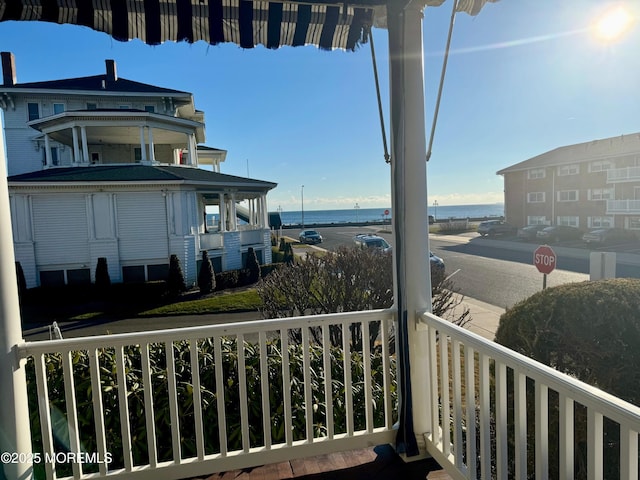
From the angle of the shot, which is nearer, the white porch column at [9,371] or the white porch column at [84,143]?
the white porch column at [9,371]

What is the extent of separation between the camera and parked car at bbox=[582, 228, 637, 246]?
17641 millimetres

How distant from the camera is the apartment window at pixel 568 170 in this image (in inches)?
832

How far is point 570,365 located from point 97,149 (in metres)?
15.7

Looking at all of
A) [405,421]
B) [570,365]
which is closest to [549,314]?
[570,365]

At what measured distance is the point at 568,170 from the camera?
71.0ft

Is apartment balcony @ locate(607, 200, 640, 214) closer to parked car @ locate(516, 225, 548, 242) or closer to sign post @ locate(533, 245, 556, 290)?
parked car @ locate(516, 225, 548, 242)

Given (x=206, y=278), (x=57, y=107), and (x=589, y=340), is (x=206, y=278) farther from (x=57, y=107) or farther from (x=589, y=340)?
(x=589, y=340)

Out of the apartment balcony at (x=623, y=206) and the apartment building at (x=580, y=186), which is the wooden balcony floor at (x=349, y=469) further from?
the apartment balcony at (x=623, y=206)

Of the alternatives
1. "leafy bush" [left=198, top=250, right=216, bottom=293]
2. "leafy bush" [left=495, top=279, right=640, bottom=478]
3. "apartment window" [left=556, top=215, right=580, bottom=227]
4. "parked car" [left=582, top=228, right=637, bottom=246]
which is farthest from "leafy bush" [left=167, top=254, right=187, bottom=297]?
"apartment window" [left=556, top=215, right=580, bottom=227]

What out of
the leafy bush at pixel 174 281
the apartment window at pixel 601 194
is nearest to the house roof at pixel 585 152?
the apartment window at pixel 601 194

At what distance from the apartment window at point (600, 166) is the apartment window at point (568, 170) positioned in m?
0.96

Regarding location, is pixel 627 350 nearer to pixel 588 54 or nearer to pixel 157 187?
pixel 588 54

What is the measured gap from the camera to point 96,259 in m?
11.2

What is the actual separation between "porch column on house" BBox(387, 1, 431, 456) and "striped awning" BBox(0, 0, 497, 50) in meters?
0.20
